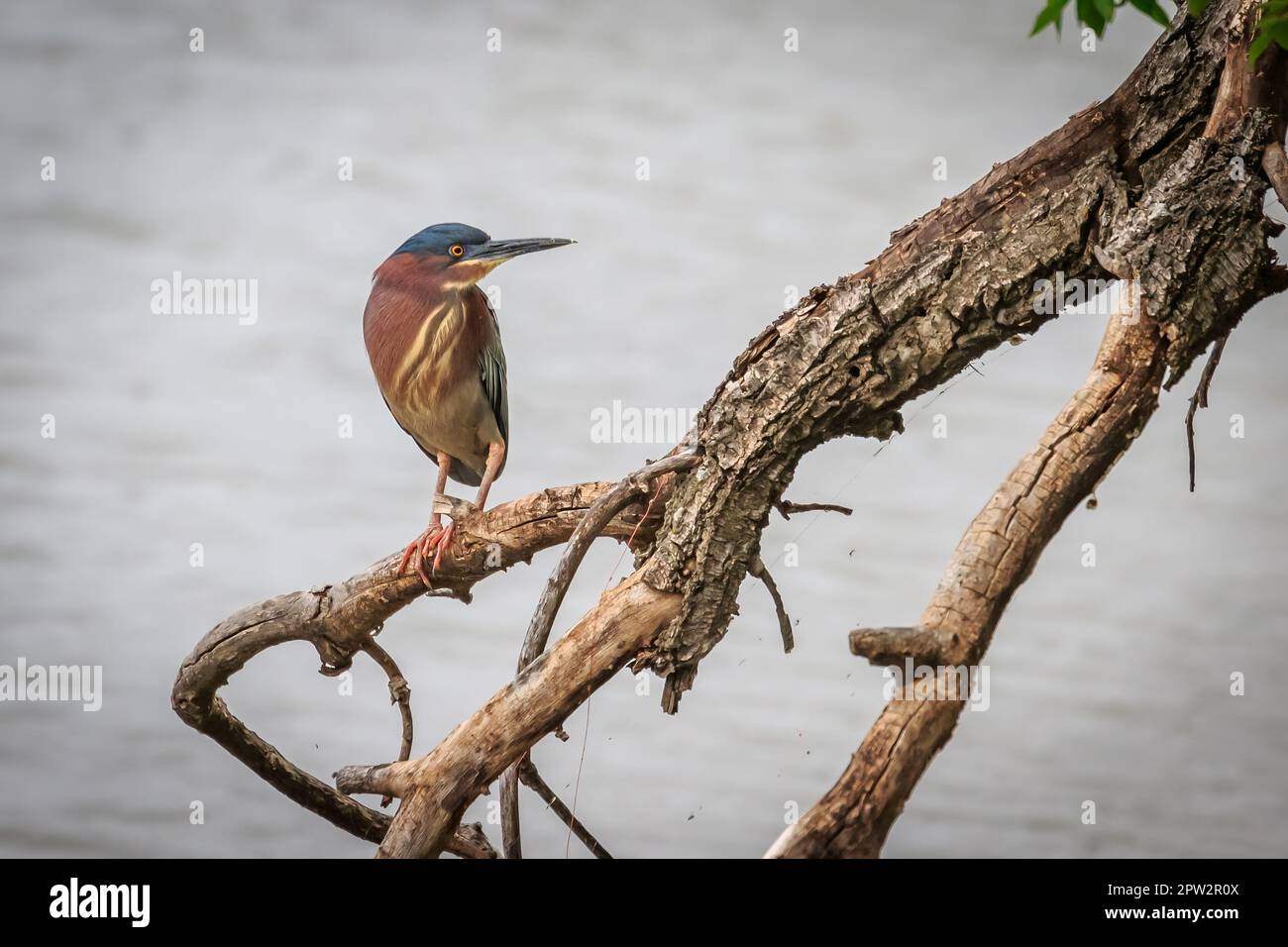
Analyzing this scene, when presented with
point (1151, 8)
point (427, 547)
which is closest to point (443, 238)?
point (427, 547)

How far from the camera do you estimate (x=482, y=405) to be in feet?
10.4

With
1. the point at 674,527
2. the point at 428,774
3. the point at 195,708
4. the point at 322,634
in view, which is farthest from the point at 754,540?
the point at 195,708

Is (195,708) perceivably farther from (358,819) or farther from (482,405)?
(482,405)

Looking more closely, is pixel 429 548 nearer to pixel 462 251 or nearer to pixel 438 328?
pixel 438 328

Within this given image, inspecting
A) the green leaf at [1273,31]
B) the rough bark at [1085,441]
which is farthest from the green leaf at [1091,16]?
the rough bark at [1085,441]

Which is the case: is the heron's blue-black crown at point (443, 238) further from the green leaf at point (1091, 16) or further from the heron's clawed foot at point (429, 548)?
the green leaf at point (1091, 16)

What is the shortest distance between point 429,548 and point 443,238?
2.90 feet

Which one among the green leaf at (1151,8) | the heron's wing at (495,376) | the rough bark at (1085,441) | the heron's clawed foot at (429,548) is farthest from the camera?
the heron's wing at (495,376)

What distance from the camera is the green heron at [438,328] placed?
3025 millimetres

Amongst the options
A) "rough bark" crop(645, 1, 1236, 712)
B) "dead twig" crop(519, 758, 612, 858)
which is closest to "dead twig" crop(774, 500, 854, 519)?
"rough bark" crop(645, 1, 1236, 712)

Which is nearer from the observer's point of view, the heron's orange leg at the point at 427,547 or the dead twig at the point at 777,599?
the dead twig at the point at 777,599

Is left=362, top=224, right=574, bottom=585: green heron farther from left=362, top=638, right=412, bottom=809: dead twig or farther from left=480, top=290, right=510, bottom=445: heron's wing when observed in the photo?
left=362, top=638, right=412, bottom=809: dead twig

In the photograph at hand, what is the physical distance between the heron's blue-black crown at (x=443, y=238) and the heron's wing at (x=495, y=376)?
18cm

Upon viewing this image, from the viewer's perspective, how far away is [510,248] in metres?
3.00
